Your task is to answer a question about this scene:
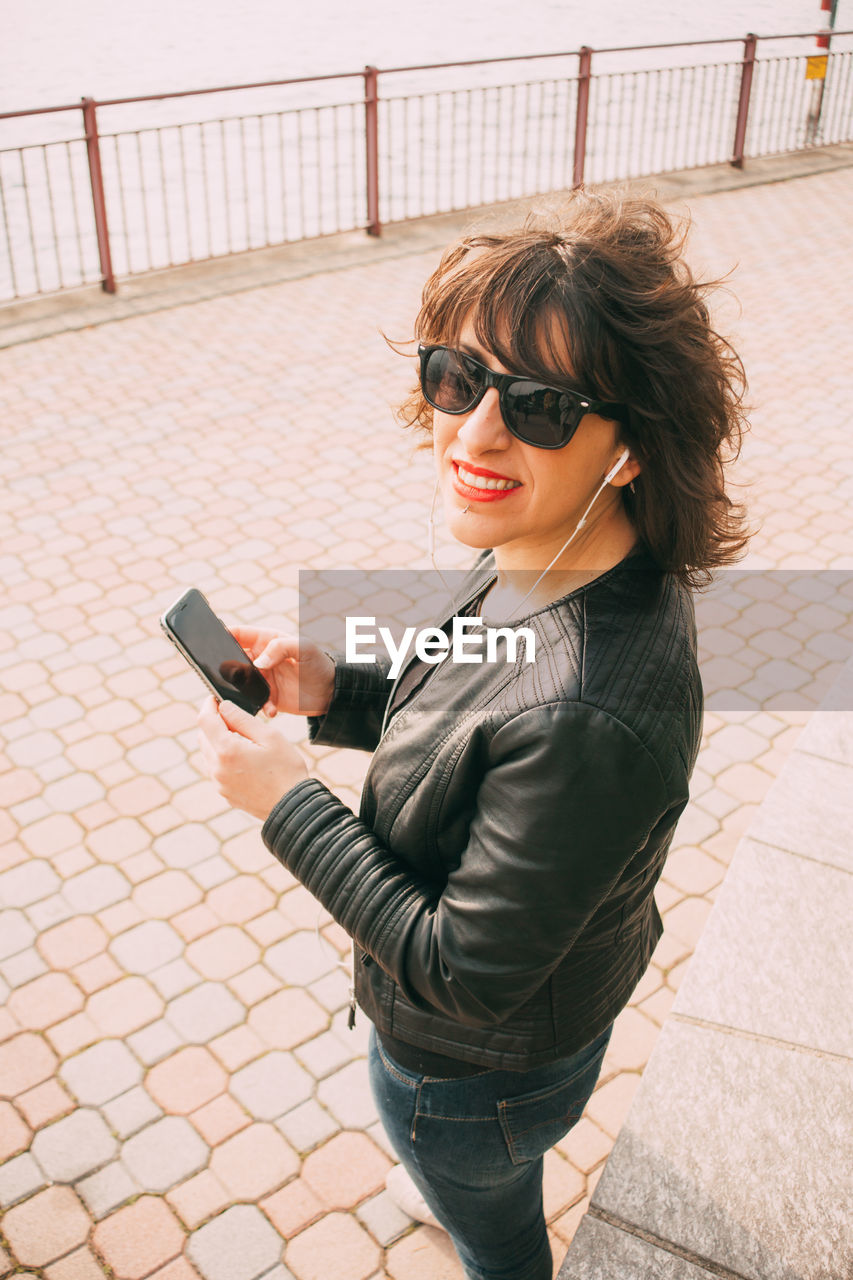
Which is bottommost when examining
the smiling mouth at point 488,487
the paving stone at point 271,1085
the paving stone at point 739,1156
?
the paving stone at point 271,1085

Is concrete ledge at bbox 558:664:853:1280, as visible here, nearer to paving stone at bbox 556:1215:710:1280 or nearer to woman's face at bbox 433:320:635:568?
paving stone at bbox 556:1215:710:1280

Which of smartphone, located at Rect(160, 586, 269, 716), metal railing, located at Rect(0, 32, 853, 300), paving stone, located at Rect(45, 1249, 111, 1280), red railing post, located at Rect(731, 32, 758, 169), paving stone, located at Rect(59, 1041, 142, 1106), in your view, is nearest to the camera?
smartphone, located at Rect(160, 586, 269, 716)

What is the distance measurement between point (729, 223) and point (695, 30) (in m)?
27.8

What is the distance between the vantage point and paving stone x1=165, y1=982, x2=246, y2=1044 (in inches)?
132

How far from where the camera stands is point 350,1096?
3.18 m

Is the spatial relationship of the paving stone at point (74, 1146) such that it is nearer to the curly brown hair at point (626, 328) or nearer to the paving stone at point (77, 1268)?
the paving stone at point (77, 1268)

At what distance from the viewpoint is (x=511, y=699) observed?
5.02ft

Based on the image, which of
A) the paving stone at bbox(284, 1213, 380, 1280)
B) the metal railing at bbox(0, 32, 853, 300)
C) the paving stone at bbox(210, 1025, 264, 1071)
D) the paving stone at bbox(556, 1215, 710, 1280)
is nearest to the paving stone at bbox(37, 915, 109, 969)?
the paving stone at bbox(210, 1025, 264, 1071)

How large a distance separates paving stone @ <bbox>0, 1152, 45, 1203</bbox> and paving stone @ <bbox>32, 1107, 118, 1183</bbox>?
2 cm

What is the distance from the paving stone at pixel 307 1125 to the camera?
3.04 meters

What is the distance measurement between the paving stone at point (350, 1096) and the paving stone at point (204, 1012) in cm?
37

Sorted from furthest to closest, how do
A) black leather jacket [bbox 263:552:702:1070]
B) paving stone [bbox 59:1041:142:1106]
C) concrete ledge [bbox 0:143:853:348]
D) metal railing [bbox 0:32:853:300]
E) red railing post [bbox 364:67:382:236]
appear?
metal railing [bbox 0:32:853:300]
red railing post [bbox 364:67:382:236]
concrete ledge [bbox 0:143:853:348]
paving stone [bbox 59:1041:142:1106]
black leather jacket [bbox 263:552:702:1070]

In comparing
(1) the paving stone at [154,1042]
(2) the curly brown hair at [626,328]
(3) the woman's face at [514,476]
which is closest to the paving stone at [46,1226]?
(1) the paving stone at [154,1042]

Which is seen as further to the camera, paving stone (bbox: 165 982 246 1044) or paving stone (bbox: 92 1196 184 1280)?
paving stone (bbox: 165 982 246 1044)
